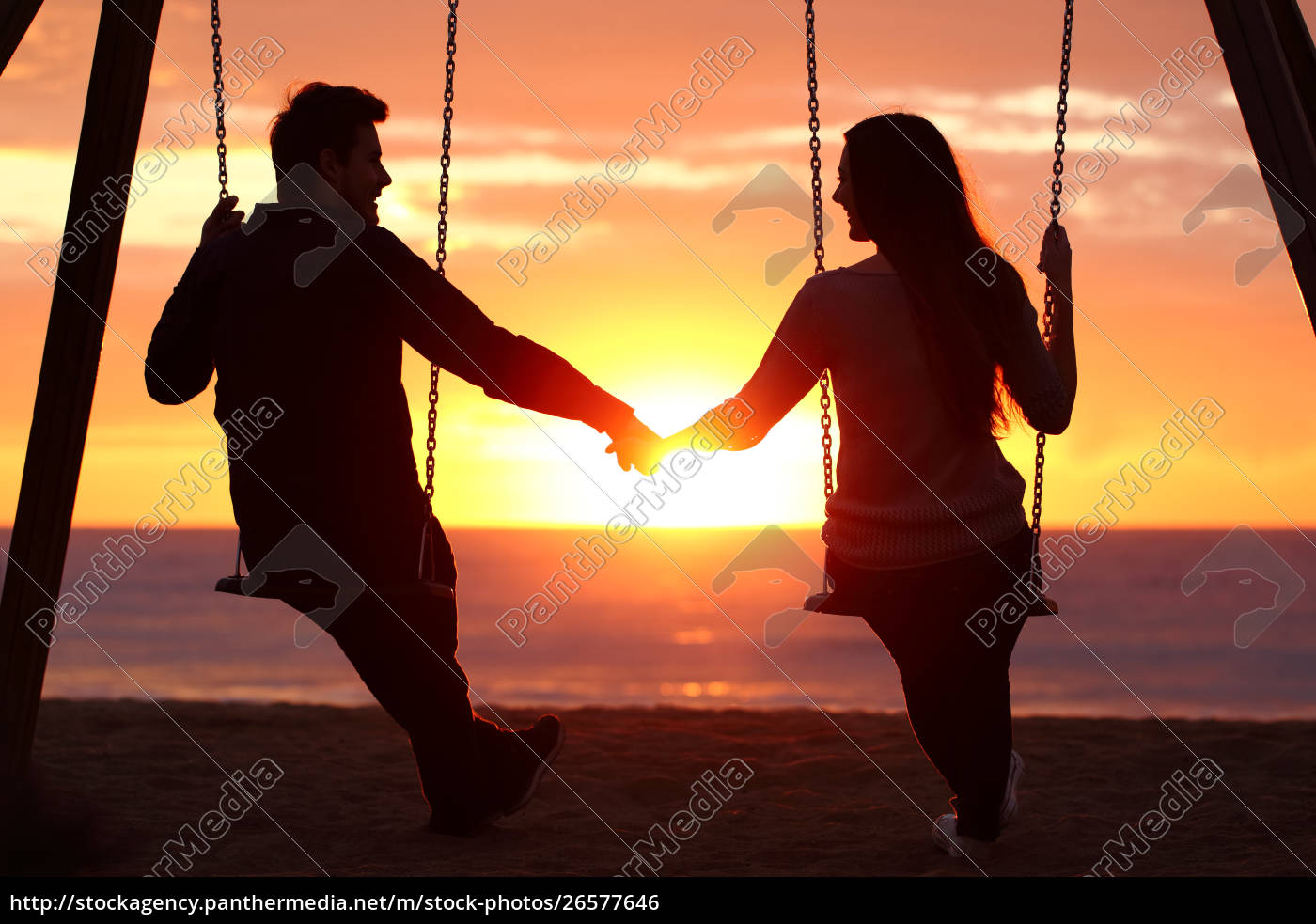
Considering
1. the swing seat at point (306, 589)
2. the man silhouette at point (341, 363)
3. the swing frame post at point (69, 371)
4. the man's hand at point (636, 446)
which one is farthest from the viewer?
the swing frame post at point (69, 371)

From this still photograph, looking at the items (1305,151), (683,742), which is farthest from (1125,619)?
(1305,151)

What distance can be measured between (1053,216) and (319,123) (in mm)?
1889

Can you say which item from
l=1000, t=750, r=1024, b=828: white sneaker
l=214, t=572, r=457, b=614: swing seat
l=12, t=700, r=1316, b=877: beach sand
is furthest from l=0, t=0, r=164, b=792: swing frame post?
l=1000, t=750, r=1024, b=828: white sneaker

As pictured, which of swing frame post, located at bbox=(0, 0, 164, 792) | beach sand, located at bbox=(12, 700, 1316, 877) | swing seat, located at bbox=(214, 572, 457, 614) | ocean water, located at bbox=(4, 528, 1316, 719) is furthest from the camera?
ocean water, located at bbox=(4, 528, 1316, 719)

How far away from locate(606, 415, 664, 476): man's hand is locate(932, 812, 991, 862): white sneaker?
4.16 feet

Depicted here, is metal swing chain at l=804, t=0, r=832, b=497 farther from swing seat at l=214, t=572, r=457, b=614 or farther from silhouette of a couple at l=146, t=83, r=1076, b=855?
swing seat at l=214, t=572, r=457, b=614

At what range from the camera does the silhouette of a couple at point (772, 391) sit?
2.88m

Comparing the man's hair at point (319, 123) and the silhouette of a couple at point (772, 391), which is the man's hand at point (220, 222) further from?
the man's hair at point (319, 123)

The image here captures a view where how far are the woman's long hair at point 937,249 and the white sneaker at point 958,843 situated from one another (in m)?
1.17

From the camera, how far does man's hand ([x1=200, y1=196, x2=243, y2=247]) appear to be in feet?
10.8

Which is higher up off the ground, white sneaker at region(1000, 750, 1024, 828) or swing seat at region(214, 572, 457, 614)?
swing seat at region(214, 572, 457, 614)

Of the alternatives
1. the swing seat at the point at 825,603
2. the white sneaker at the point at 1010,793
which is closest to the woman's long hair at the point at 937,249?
the swing seat at the point at 825,603

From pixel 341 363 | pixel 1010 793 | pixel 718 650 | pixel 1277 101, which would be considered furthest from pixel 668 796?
pixel 718 650

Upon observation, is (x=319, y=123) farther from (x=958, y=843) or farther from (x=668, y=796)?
(x=668, y=796)
